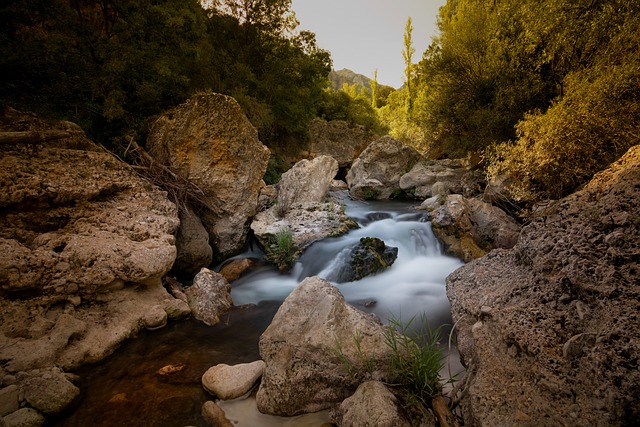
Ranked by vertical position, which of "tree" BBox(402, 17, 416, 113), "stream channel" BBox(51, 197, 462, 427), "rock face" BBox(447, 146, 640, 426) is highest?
"tree" BBox(402, 17, 416, 113)

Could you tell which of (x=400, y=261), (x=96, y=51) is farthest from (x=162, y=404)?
(x=96, y=51)

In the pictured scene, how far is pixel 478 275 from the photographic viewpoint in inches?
152

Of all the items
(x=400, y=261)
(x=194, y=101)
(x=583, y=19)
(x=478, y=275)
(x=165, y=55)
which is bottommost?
(x=400, y=261)

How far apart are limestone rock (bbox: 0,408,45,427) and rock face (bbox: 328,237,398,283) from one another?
4.55 meters

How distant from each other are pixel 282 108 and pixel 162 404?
13.5 metres

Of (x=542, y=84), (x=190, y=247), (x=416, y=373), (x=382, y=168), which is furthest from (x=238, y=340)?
(x=382, y=168)

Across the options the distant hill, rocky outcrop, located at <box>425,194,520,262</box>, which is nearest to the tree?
rocky outcrop, located at <box>425,194,520,262</box>

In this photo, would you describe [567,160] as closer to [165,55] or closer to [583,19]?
[583,19]

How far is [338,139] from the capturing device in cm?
2111

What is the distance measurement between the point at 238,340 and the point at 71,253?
8.23ft

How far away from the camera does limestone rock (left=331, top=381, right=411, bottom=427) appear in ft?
6.70

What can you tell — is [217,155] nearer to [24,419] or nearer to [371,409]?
[24,419]

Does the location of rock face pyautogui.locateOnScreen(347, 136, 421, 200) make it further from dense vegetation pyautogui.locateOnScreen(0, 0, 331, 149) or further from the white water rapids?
dense vegetation pyautogui.locateOnScreen(0, 0, 331, 149)

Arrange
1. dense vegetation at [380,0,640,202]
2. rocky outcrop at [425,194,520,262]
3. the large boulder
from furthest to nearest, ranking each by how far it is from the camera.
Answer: rocky outcrop at [425,194,520,262] → dense vegetation at [380,0,640,202] → the large boulder
